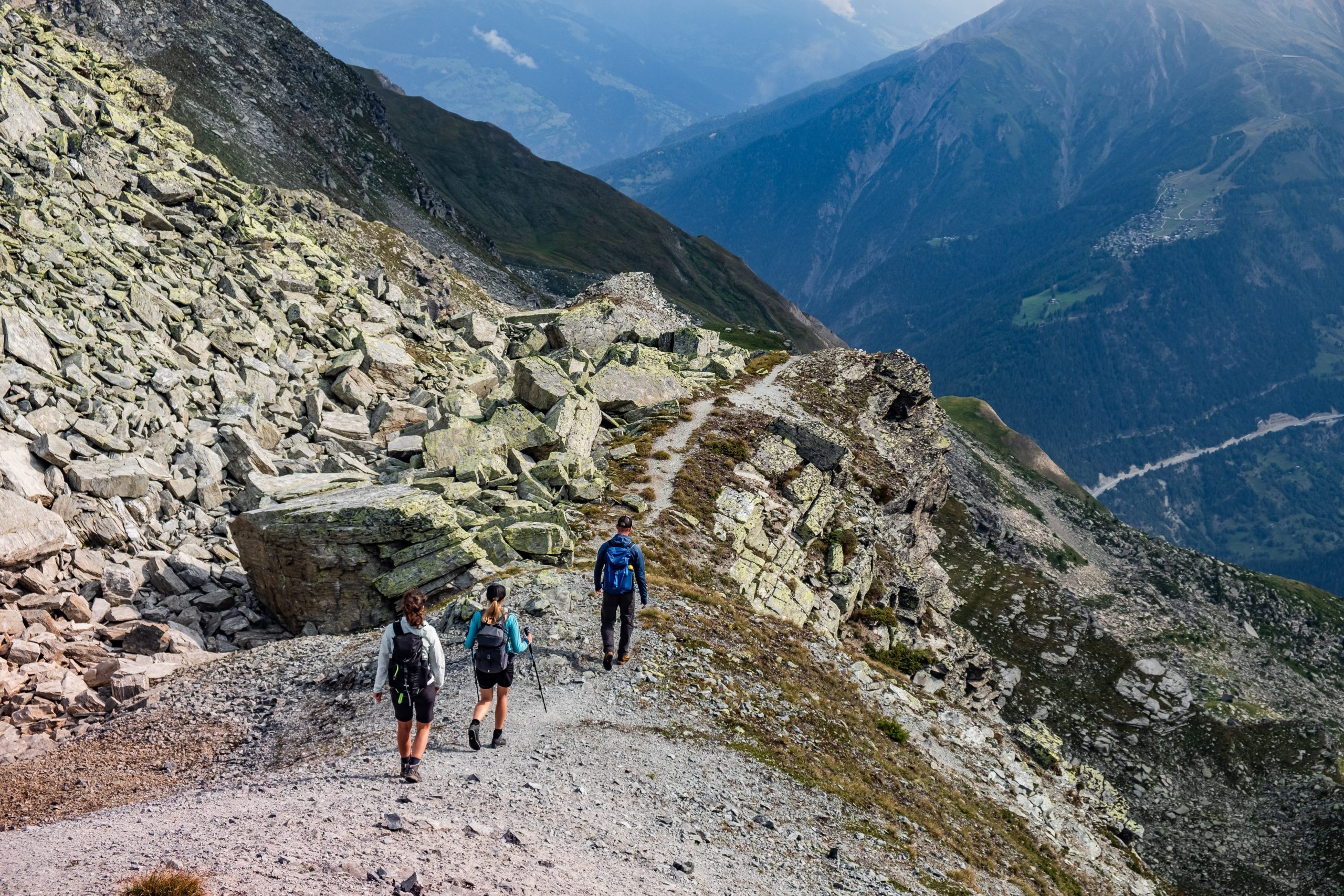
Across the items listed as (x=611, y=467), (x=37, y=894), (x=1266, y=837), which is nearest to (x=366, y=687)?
(x=37, y=894)

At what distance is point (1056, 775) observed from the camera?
1241 inches

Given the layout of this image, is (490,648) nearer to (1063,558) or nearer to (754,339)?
(1063,558)

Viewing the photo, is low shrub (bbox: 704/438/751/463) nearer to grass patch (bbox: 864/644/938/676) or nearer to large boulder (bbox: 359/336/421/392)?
grass patch (bbox: 864/644/938/676)

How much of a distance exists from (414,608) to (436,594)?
11591 mm

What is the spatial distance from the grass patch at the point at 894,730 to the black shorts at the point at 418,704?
15540 millimetres

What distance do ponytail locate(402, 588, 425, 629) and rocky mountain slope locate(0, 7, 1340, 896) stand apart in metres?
3.28

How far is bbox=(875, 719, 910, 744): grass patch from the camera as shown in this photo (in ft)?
81.9

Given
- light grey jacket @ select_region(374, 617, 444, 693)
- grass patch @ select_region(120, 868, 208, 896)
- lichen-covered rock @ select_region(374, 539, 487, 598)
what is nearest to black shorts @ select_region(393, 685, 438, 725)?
light grey jacket @ select_region(374, 617, 444, 693)

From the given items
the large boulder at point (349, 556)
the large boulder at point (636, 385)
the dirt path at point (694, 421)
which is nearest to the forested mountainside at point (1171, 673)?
the dirt path at point (694, 421)

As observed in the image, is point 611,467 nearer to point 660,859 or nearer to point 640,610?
point 640,610

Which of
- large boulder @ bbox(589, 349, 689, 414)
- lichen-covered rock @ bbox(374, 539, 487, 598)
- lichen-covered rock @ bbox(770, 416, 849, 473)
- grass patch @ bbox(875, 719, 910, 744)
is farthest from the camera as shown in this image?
large boulder @ bbox(589, 349, 689, 414)

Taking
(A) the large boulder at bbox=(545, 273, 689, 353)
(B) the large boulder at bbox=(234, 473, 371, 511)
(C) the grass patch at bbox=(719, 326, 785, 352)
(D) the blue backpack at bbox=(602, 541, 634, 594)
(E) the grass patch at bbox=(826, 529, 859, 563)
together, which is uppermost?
(C) the grass patch at bbox=(719, 326, 785, 352)

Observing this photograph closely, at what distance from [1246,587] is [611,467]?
134359 millimetres

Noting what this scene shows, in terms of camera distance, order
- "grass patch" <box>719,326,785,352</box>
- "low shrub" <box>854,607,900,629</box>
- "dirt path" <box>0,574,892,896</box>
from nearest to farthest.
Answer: "dirt path" <box>0,574,892,896</box> < "low shrub" <box>854,607,900,629</box> < "grass patch" <box>719,326,785,352</box>
